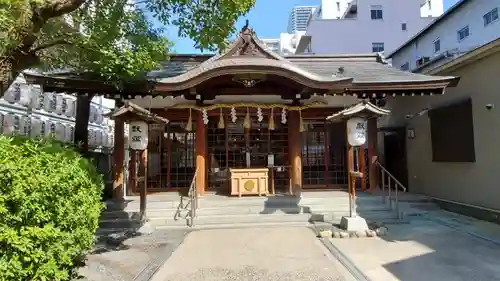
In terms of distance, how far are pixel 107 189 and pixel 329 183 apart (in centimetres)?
708

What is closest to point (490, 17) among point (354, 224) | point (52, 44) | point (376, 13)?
point (354, 224)

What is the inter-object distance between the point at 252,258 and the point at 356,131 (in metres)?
3.75

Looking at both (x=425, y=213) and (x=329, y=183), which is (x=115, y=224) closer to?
(x=329, y=183)

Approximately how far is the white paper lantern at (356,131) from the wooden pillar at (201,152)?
4528mm

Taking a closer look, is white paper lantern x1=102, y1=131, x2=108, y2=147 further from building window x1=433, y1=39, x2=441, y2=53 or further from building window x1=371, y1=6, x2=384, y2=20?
building window x1=371, y1=6, x2=384, y2=20

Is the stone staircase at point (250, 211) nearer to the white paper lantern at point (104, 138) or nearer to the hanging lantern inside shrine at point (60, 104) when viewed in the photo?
the hanging lantern inside shrine at point (60, 104)

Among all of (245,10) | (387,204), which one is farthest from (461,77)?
(245,10)

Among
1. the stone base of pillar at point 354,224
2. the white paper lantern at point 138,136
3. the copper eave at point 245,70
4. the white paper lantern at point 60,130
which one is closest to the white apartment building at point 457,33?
the copper eave at point 245,70

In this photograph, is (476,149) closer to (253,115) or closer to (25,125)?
(253,115)

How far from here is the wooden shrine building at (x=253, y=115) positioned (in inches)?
360

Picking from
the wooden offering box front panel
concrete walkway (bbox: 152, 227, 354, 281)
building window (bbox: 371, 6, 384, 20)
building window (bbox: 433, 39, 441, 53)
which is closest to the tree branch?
concrete walkway (bbox: 152, 227, 354, 281)

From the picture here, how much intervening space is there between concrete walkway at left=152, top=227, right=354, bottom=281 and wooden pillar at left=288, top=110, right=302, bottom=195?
2.70 metres

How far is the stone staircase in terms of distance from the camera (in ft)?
27.8

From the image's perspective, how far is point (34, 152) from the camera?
3.65 metres
